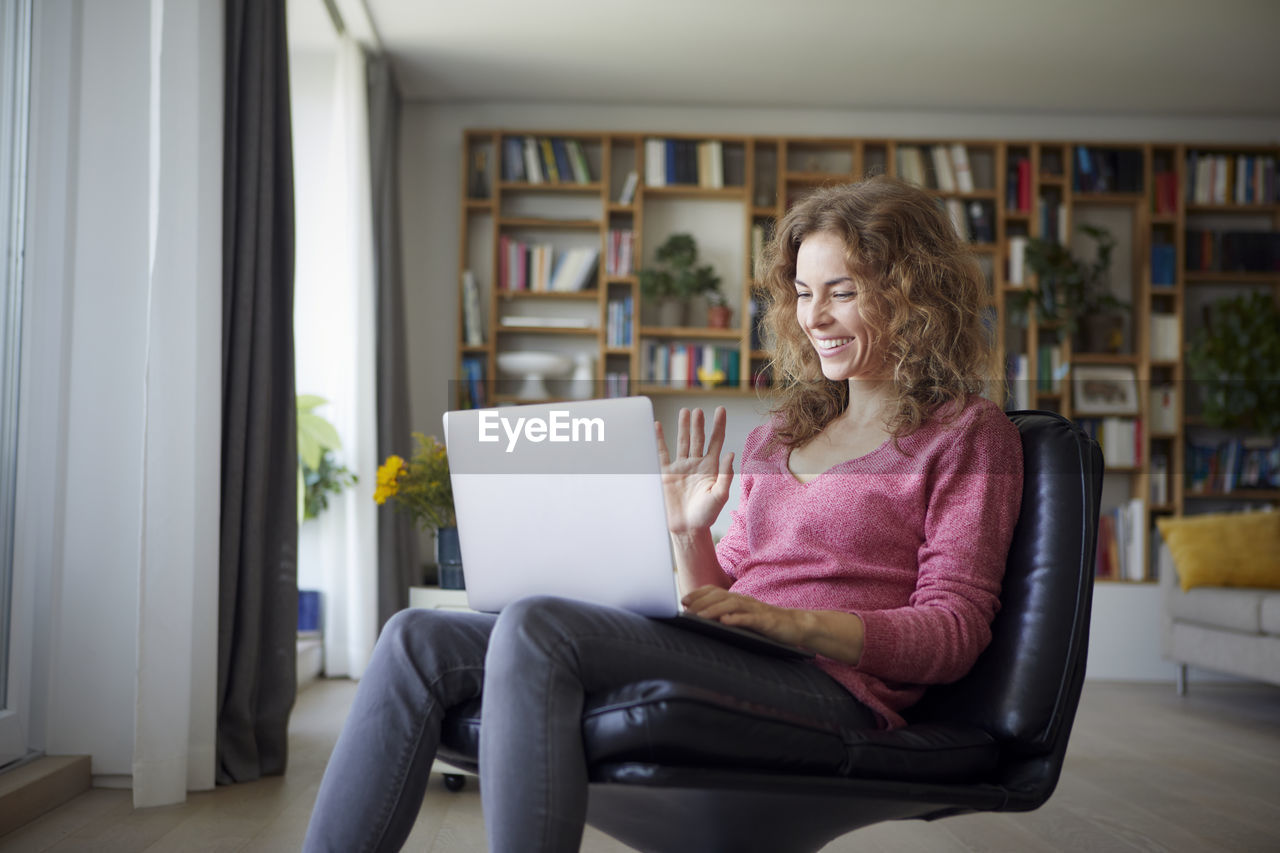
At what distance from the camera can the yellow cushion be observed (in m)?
3.91

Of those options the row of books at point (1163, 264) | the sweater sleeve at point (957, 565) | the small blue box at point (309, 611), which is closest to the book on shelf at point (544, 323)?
the small blue box at point (309, 611)

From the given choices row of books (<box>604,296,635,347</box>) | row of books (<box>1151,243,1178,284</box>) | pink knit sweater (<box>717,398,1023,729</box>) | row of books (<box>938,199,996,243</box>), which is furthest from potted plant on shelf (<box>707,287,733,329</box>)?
pink knit sweater (<box>717,398,1023,729</box>)

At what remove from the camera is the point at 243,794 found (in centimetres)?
235

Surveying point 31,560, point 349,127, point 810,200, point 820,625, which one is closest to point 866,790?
point 820,625

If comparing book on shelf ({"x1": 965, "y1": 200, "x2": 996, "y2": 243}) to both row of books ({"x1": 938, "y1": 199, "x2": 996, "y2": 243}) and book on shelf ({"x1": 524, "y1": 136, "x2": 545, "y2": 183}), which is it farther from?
book on shelf ({"x1": 524, "y1": 136, "x2": 545, "y2": 183})

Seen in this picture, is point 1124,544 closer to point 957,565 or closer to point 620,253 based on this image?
point 620,253

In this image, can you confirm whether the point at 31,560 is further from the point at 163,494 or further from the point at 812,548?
the point at 812,548

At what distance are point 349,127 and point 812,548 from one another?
333 cm

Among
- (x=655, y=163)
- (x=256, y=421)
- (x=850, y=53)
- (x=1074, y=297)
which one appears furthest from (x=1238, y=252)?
(x=256, y=421)

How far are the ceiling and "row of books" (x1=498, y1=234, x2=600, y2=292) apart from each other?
75 centimetres

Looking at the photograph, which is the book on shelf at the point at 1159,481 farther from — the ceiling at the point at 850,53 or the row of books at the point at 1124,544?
the ceiling at the point at 850,53

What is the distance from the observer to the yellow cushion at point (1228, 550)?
391 cm

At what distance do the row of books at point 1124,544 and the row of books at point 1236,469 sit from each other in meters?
0.30

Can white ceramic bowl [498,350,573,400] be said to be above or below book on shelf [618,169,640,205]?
below
